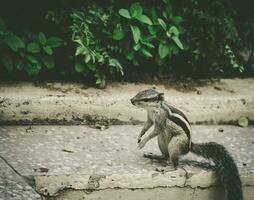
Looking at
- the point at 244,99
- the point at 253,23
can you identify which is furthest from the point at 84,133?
the point at 253,23

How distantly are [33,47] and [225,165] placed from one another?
216 centimetres

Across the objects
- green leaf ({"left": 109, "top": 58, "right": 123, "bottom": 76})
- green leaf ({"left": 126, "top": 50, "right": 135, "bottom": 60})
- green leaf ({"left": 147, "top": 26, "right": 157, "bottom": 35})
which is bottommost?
green leaf ({"left": 109, "top": 58, "right": 123, "bottom": 76})

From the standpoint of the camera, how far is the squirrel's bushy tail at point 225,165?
4242mm

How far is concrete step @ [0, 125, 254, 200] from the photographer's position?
4.30 meters

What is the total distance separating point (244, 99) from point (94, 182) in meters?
2.11

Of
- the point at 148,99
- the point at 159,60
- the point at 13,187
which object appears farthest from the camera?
the point at 159,60

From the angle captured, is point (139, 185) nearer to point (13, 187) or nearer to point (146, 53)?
point (13, 187)

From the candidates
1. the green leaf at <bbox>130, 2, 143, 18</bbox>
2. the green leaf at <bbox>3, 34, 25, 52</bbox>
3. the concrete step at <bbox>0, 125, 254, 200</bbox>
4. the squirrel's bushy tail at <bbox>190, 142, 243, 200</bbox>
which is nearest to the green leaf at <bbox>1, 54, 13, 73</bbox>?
the green leaf at <bbox>3, 34, 25, 52</bbox>

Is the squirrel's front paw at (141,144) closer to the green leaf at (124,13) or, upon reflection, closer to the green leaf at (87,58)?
the green leaf at (87,58)

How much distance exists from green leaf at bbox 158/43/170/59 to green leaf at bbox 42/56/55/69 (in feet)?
3.57

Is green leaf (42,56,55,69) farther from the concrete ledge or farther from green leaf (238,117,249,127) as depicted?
green leaf (238,117,249,127)

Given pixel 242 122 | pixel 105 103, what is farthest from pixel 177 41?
pixel 242 122

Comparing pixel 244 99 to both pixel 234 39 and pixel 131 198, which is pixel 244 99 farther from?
pixel 131 198

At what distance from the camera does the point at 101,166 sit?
4.51 meters
